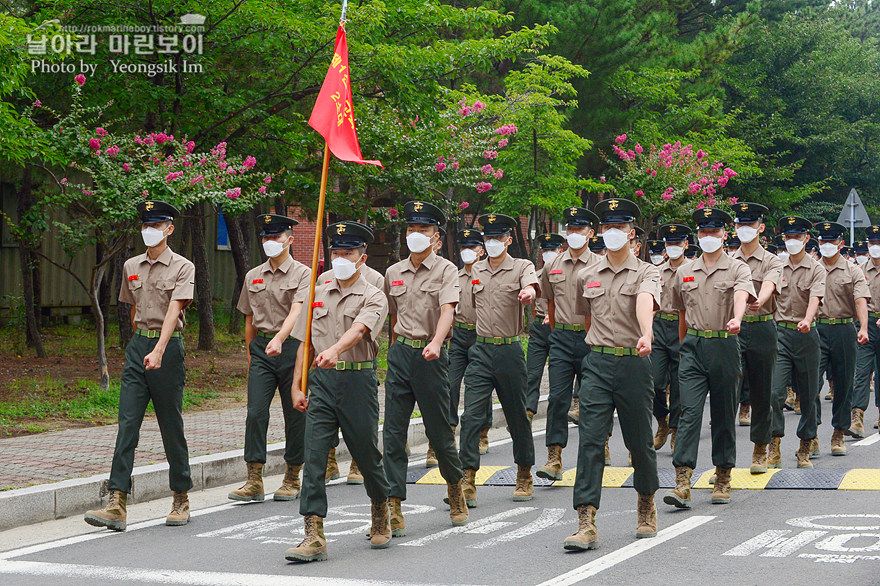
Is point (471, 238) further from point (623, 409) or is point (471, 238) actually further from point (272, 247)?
point (623, 409)

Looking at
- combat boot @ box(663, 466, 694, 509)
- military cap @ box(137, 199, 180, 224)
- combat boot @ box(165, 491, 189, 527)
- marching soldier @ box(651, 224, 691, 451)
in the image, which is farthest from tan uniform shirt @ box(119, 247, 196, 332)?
marching soldier @ box(651, 224, 691, 451)

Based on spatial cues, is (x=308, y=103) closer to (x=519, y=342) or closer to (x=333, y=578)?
(x=519, y=342)

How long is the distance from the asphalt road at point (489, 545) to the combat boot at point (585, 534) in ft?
0.25

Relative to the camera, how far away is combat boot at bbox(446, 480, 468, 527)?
7.67 meters

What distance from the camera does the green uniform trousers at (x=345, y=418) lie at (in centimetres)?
677

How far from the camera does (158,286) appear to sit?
7934 mm

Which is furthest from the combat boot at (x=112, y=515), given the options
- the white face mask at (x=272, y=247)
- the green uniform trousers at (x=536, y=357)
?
the green uniform trousers at (x=536, y=357)

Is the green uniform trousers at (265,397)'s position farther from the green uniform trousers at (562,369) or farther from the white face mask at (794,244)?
the white face mask at (794,244)

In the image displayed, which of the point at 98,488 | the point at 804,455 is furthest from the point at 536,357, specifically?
the point at 98,488

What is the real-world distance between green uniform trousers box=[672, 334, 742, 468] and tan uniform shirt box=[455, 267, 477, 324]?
227 centimetres

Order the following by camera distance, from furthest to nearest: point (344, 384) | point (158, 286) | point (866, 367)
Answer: point (866, 367), point (158, 286), point (344, 384)

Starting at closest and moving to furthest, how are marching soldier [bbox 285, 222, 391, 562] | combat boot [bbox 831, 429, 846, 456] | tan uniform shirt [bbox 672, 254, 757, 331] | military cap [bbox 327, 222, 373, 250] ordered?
1. marching soldier [bbox 285, 222, 391, 562]
2. military cap [bbox 327, 222, 373, 250]
3. tan uniform shirt [bbox 672, 254, 757, 331]
4. combat boot [bbox 831, 429, 846, 456]

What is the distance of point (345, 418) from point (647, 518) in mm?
2127

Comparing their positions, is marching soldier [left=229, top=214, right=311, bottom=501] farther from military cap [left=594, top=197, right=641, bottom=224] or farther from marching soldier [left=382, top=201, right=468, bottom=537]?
military cap [left=594, top=197, right=641, bottom=224]
